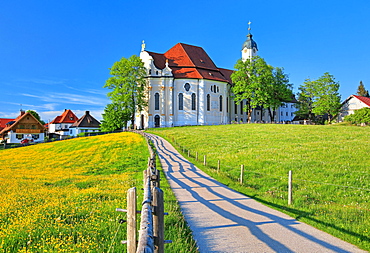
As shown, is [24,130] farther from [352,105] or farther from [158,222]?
Answer: [352,105]

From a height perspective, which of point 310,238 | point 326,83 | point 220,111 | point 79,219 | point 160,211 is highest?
point 326,83

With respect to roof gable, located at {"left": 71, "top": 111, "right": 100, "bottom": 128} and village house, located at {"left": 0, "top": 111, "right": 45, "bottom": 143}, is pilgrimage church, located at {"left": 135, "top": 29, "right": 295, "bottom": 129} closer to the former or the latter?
roof gable, located at {"left": 71, "top": 111, "right": 100, "bottom": 128}

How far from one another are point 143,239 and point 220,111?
62855mm

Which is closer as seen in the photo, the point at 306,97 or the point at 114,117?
the point at 114,117

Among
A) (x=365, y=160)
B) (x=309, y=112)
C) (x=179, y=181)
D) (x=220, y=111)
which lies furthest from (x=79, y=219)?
(x=309, y=112)

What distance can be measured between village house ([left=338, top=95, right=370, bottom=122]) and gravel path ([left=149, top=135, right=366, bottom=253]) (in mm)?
62610

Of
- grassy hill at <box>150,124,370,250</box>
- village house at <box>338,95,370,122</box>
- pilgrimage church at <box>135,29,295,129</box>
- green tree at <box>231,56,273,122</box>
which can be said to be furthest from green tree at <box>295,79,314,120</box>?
grassy hill at <box>150,124,370,250</box>

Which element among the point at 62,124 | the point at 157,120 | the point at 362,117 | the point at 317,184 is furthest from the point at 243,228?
the point at 62,124

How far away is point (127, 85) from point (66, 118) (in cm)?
4304

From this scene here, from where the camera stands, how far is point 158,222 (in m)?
3.45

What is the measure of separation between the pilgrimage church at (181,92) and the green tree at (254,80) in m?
4.42

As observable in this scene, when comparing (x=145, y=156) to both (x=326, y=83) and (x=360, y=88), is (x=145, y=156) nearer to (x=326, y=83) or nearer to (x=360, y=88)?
(x=326, y=83)

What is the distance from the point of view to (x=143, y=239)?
244 centimetres

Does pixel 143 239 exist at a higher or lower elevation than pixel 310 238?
higher
